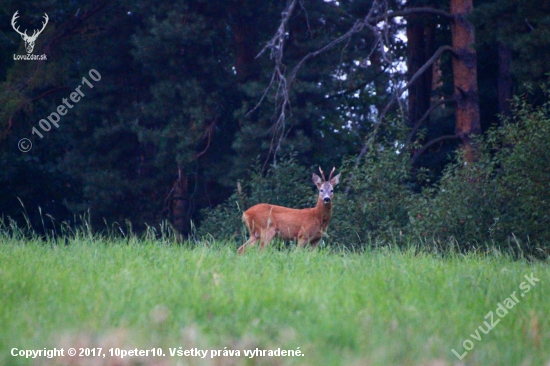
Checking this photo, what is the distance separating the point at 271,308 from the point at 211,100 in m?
14.4

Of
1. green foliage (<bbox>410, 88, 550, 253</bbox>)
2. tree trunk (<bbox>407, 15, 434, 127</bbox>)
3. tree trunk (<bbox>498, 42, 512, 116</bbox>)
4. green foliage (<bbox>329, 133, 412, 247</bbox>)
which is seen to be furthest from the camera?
tree trunk (<bbox>407, 15, 434, 127</bbox>)

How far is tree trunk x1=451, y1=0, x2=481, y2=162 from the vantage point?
50.3 feet

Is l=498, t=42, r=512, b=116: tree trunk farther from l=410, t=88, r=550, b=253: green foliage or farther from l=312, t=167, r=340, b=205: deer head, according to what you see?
l=312, t=167, r=340, b=205: deer head

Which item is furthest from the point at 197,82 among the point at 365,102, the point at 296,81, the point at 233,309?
the point at 233,309

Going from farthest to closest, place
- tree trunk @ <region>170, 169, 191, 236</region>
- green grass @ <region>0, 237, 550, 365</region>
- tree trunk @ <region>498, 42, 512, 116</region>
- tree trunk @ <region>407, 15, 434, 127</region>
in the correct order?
1. tree trunk @ <region>170, 169, 191, 236</region>
2. tree trunk @ <region>407, 15, 434, 127</region>
3. tree trunk @ <region>498, 42, 512, 116</region>
4. green grass @ <region>0, 237, 550, 365</region>

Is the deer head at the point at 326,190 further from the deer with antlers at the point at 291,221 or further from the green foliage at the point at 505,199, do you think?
the green foliage at the point at 505,199

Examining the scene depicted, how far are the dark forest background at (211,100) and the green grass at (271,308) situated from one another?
8.08m

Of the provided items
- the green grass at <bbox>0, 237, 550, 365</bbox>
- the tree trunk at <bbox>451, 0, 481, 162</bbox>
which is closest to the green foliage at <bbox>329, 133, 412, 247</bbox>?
the tree trunk at <bbox>451, 0, 481, 162</bbox>

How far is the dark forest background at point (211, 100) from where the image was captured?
15.9 meters

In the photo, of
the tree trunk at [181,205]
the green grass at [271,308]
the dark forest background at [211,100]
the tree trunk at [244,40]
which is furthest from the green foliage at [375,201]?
the tree trunk at [181,205]

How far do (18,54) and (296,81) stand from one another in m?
7.07

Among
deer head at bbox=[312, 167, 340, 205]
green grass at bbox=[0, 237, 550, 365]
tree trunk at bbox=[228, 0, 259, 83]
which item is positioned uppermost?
tree trunk at bbox=[228, 0, 259, 83]

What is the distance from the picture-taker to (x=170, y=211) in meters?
20.9

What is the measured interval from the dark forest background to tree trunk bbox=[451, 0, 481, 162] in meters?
0.03
